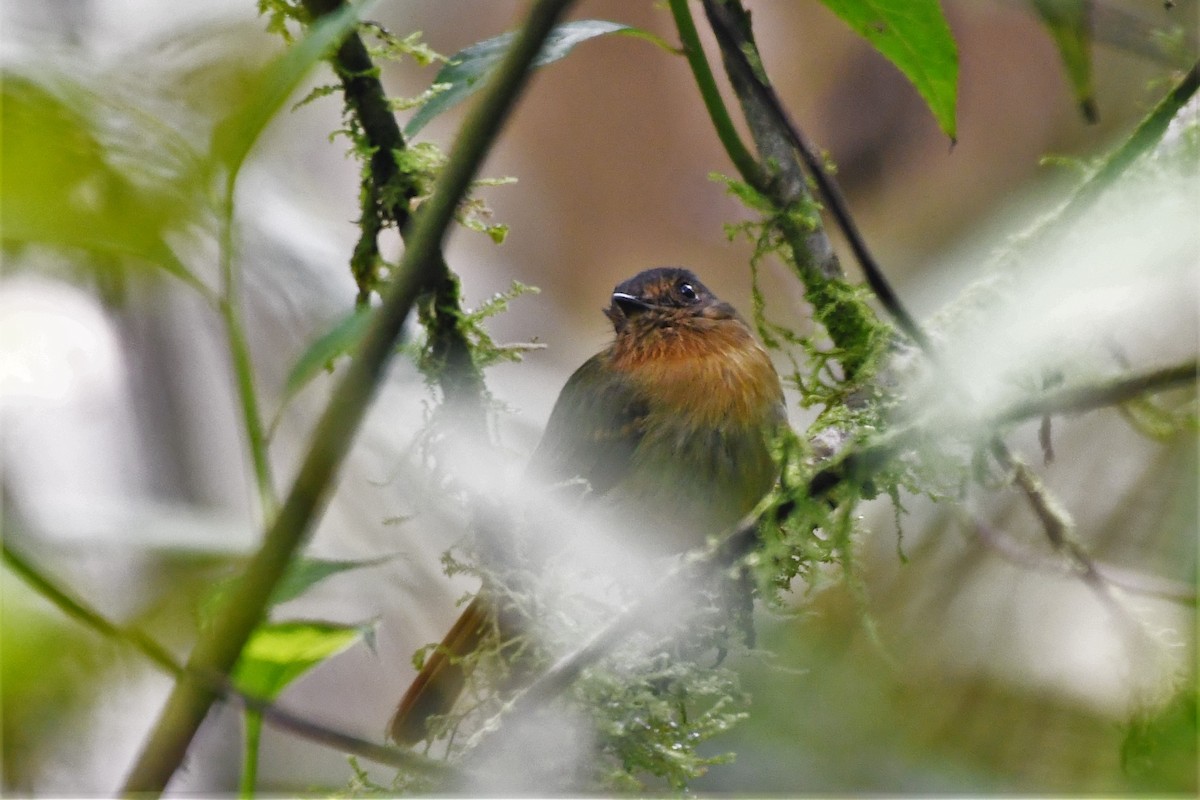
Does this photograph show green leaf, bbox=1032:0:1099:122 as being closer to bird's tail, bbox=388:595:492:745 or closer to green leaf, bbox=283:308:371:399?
green leaf, bbox=283:308:371:399

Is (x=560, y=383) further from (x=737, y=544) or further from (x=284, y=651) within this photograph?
(x=284, y=651)

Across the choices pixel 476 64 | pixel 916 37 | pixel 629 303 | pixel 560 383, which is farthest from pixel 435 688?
pixel 560 383

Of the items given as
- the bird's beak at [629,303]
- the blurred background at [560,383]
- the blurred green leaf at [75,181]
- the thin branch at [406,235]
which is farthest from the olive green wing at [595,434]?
the blurred green leaf at [75,181]

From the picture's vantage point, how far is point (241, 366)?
2.17 ft

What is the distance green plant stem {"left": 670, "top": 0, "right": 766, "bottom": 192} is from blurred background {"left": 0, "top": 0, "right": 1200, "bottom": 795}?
33 cm

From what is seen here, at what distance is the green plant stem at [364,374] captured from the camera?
0.59 m

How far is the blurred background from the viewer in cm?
97

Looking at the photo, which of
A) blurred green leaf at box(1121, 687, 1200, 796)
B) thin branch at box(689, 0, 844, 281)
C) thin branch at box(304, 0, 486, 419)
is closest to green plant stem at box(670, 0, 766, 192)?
thin branch at box(689, 0, 844, 281)

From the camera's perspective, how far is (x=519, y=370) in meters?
3.73

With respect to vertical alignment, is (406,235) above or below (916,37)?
below

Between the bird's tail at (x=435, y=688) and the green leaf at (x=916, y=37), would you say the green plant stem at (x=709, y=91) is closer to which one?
the green leaf at (x=916, y=37)

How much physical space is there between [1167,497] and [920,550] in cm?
59

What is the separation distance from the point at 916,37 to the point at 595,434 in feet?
3.46

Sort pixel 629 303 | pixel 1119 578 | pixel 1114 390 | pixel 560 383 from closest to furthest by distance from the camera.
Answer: pixel 1114 390 < pixel 1119 578 < pixel 629 303 < pixel 560 383
